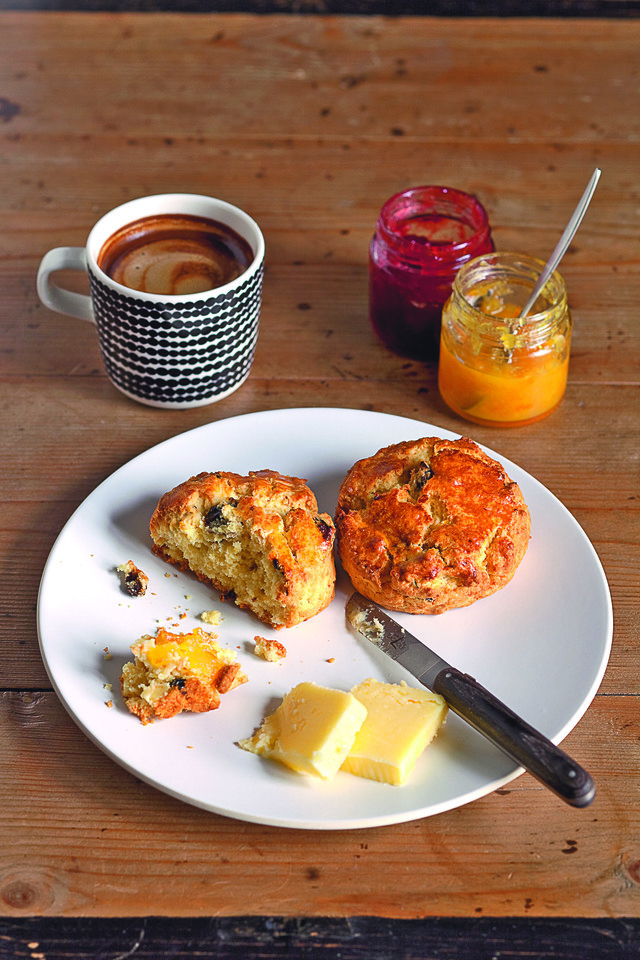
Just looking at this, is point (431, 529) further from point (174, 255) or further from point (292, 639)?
point (174, 255)

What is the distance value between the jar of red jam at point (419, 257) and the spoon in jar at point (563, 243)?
0.84 ft

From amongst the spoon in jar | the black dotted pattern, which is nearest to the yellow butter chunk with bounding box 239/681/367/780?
the black dotted pattern

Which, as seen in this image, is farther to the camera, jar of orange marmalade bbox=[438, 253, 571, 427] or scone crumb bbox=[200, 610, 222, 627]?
jar of orange marmalade bbox=[438, 253, 571, 427]

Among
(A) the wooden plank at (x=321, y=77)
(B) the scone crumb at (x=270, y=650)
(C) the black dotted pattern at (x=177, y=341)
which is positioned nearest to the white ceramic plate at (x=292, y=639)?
(B) the scone crumb at (x=270, y=650)

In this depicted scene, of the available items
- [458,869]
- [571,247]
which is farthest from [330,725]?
[571,247]

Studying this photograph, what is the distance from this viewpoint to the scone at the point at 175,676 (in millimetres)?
1850

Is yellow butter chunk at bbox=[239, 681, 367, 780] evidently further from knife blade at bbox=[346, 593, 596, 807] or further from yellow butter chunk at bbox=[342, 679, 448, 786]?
knife blade at bbox=[346, 593, 596, 807]

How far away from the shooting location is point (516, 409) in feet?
8.42

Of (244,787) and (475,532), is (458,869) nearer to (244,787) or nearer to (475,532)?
(244,787)

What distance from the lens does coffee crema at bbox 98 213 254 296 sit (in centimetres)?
254

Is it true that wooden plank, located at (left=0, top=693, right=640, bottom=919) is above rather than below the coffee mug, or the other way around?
below

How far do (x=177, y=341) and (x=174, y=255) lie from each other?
31cm

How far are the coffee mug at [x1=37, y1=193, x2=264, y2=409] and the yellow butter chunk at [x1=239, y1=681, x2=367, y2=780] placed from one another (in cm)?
102

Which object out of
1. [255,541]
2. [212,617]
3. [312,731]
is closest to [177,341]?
[255,541]
